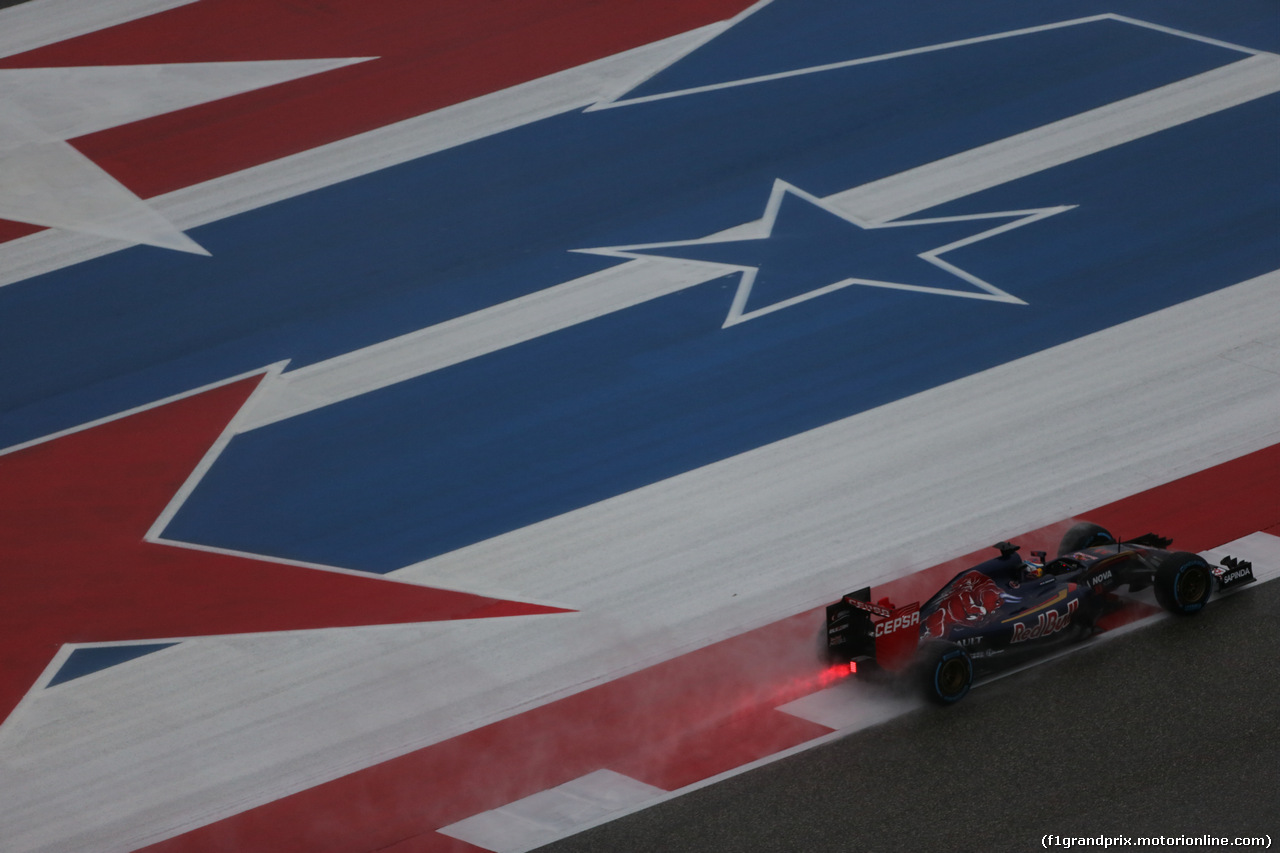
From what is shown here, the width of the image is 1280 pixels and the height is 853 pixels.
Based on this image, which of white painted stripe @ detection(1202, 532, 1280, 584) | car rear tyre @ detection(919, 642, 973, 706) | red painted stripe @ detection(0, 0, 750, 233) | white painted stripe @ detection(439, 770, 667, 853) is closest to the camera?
white painted stripe @ detection(439, 770, 667, 853)

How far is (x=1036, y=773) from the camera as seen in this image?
10008 mm

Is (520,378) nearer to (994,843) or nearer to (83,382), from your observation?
(83,382)

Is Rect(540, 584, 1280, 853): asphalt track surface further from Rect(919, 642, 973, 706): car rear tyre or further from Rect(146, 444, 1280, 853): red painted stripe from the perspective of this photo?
Rect(146, 444, 1280, 853): red painted stripe

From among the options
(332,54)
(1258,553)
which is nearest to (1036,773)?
(1258,553)

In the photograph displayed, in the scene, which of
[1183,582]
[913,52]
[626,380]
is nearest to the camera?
[1183,582]

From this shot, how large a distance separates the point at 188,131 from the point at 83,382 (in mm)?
5022

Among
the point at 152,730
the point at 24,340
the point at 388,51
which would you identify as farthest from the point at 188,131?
the point at 152,730

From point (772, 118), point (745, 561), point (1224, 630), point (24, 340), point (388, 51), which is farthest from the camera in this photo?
point (388, 51)

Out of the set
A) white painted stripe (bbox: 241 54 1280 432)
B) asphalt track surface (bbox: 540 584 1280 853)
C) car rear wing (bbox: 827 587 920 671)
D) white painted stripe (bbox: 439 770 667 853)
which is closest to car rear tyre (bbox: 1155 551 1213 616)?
asphalt track surface (bbox: 540 584 1280 853)

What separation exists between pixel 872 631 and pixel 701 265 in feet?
21.0

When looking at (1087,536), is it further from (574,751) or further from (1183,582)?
(574,751)

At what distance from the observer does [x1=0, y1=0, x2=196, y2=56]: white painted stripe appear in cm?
2170

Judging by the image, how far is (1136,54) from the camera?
758 inches

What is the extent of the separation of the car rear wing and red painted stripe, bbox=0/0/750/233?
34.9 ft
